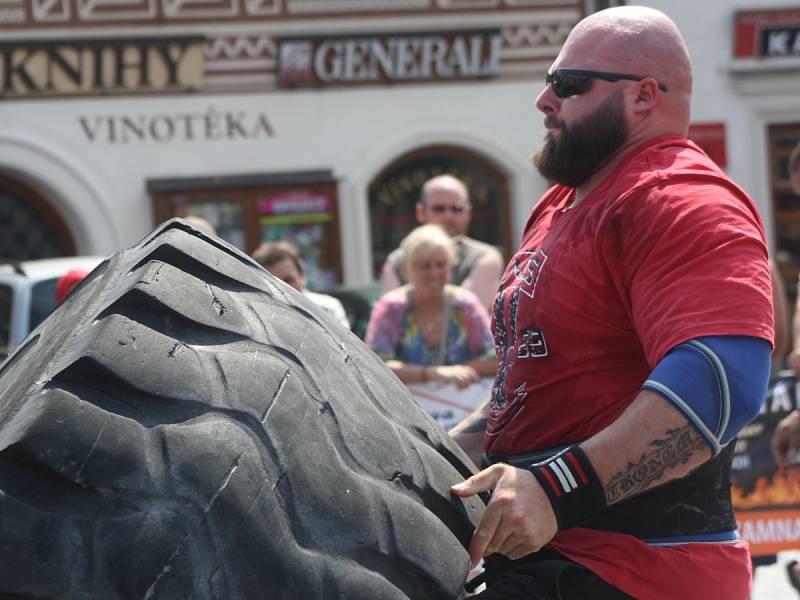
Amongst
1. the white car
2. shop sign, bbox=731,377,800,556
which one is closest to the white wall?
the white car

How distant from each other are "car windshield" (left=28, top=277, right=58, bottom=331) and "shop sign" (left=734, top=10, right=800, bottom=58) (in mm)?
10265

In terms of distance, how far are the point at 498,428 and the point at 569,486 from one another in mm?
488

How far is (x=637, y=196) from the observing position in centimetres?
228

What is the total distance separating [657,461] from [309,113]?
12.9 m

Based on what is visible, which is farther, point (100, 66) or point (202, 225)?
point (100, 66)

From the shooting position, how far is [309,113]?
581 inches

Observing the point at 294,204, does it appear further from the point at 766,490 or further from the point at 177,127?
the point at 766,490

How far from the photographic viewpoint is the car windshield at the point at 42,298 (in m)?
7.77

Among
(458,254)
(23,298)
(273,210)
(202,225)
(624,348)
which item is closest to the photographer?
(624,348)

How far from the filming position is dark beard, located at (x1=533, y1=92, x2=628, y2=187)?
249 centimetres

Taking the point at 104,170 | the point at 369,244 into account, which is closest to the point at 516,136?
the point at 369,244

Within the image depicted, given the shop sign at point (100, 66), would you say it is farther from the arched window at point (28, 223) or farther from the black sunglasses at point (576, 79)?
the black sunglasses at point (576, 79)

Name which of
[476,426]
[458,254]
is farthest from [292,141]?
[476,426]

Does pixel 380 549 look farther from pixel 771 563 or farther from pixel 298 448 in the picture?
pixel 771 563
